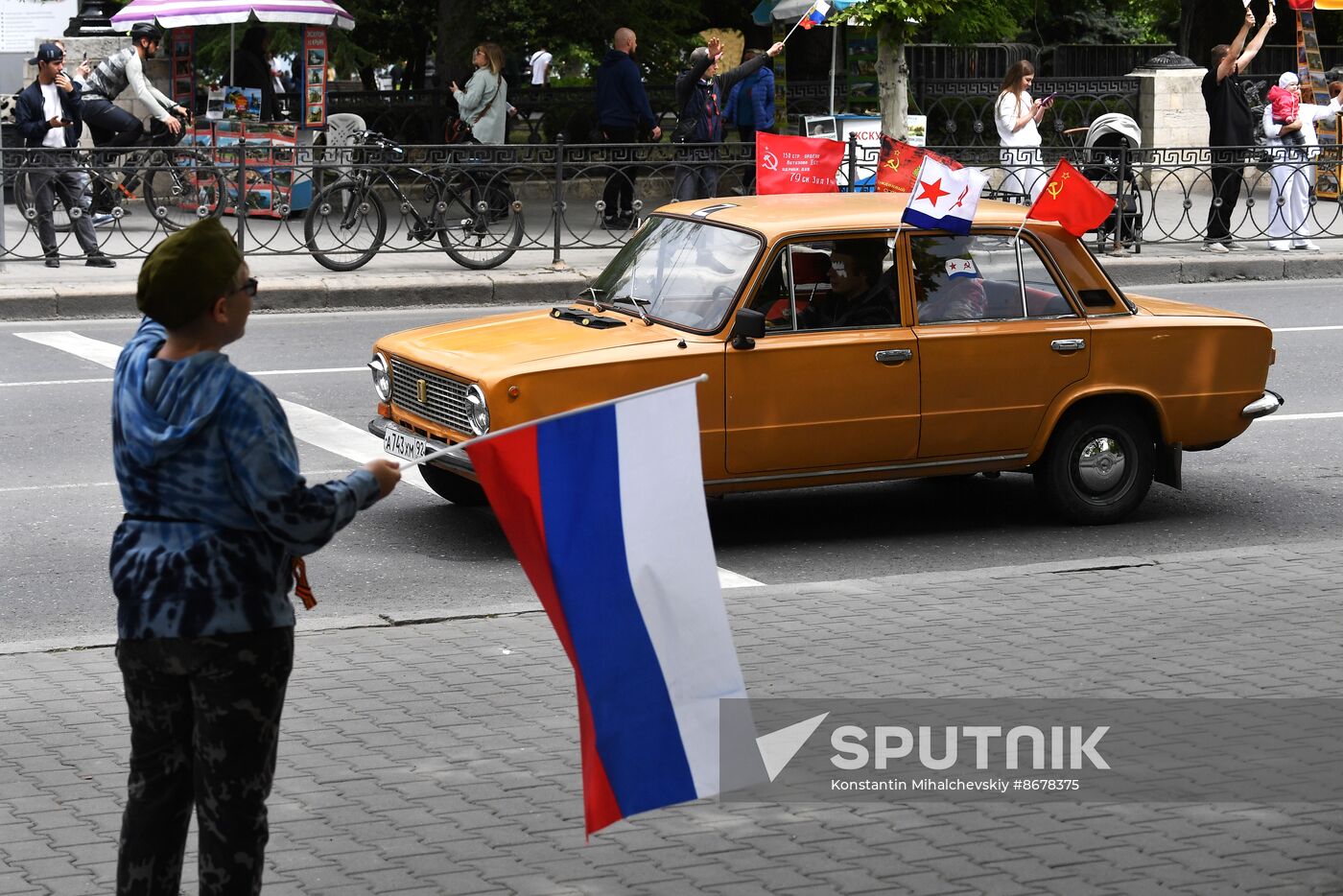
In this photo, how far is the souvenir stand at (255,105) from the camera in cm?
1862

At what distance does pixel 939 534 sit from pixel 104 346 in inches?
291

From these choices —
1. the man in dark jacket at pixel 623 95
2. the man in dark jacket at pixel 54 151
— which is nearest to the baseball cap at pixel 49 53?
the man in dark jacket at pixel 54 151

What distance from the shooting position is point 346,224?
57.3 ft

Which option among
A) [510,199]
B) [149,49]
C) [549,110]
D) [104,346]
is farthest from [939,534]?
[549,110]

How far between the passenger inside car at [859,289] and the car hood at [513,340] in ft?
2.56

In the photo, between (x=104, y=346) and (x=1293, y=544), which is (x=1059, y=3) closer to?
(x=104, y=346)

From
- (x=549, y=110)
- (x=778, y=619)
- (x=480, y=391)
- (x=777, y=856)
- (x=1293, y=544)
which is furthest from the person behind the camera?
(x=549, y=110)

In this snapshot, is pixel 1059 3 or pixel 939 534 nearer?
pixel 939 534

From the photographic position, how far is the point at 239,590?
380cm

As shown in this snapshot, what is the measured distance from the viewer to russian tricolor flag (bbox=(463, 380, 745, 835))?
3.90 m

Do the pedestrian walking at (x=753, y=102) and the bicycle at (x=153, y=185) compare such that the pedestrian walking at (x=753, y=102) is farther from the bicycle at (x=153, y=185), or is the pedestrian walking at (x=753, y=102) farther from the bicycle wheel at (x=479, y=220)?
the bicycle at (x=153, y=185)

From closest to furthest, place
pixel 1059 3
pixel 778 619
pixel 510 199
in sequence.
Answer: pixel 778 619 < pixel 510 199 < pixel 1059 3

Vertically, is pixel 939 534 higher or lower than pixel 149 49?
lower

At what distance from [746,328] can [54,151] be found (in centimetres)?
1064
